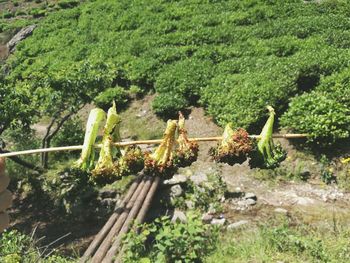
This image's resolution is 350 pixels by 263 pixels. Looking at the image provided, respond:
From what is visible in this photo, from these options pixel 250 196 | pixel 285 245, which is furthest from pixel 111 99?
pixel 285 245

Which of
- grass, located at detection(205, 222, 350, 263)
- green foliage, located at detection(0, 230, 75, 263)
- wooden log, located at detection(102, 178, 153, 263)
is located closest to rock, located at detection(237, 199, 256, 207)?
grass, located at detection(205, 222, 350, 263)

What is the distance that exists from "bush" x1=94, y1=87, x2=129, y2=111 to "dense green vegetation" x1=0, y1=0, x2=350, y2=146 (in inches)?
17.3

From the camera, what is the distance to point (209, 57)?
1235 cm

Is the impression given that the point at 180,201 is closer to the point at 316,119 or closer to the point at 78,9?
the point at 316,119

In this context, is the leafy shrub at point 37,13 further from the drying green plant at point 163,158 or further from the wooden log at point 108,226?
the drying green plant at point 163,158

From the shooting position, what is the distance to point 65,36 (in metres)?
16.7

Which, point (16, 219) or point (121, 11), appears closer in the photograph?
point (16, 219)

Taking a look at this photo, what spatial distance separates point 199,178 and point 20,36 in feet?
40.2

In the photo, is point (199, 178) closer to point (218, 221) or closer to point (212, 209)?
point (212, 209)

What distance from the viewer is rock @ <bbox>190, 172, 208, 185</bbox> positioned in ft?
27.4

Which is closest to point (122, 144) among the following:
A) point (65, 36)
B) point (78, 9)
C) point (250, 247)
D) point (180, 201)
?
point (250, 247)

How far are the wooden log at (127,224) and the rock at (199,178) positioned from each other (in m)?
0.86

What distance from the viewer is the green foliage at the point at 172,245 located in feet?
19.5

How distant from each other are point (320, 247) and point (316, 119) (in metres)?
3.15
